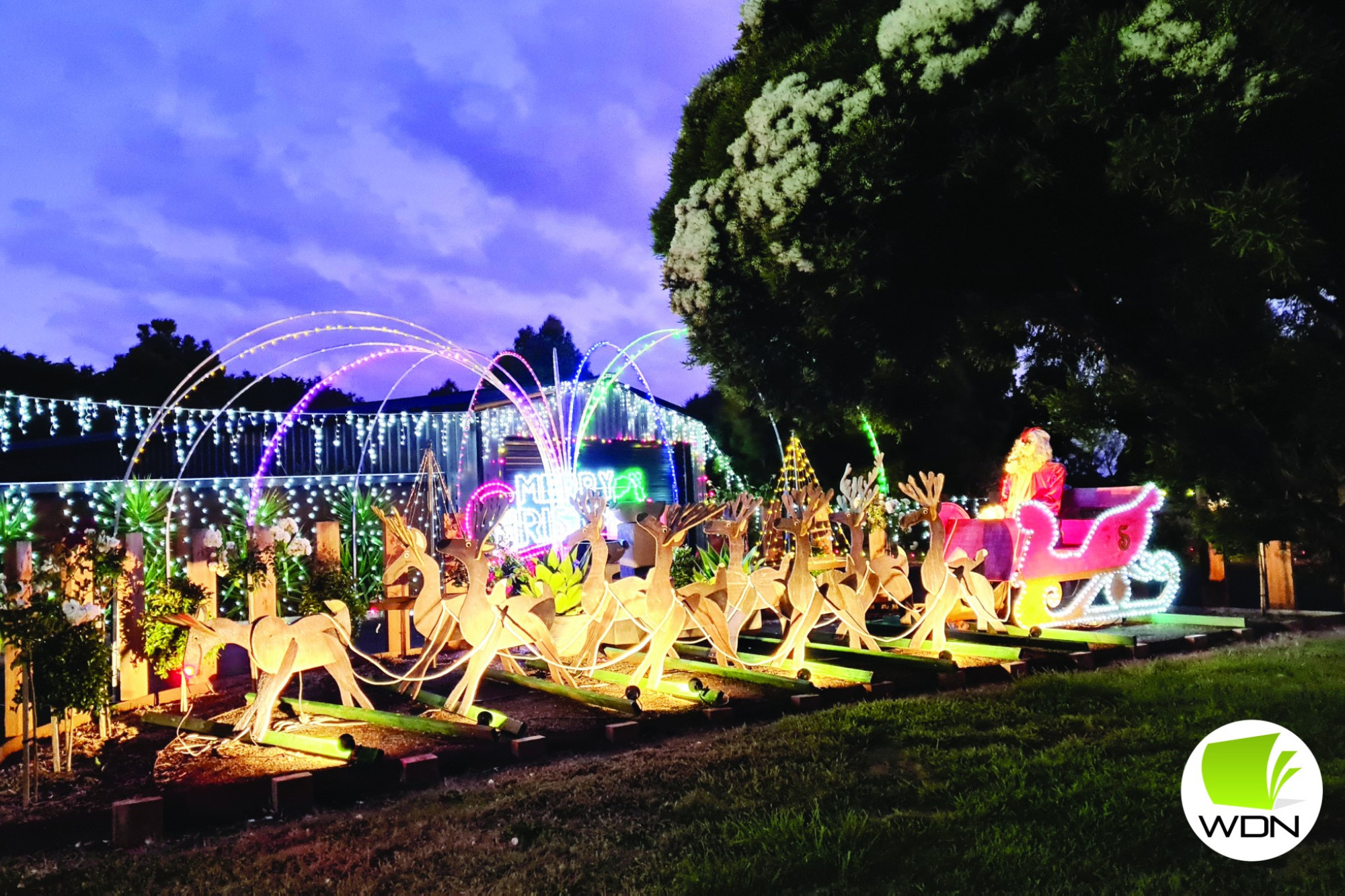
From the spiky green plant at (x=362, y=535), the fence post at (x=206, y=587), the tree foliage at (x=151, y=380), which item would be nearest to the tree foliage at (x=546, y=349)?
the tree foliage at (x=151, y=380)

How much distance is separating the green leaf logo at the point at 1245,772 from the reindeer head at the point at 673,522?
10.3ft

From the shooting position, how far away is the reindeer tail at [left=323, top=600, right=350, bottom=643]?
5496mm

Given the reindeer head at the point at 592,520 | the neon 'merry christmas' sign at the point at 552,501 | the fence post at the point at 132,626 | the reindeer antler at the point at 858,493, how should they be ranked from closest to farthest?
the reindeer head at the point at 592,520 < the fence post at the point at 132,626 < the reindeer antler at the point at 858,493 < the neon 'merry christmas' sign at the point at 552,501

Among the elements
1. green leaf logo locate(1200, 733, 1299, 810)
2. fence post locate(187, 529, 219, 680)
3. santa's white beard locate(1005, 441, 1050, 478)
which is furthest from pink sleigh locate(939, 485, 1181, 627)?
fence post locate(187, 529, 219, 680)

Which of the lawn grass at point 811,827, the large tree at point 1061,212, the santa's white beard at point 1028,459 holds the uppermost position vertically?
the large tree at point 1061,212

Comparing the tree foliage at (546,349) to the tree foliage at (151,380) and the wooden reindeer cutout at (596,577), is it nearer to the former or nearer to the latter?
the tree foliage at (151,380)

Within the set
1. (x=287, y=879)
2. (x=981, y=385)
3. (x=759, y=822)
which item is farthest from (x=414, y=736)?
(x=981, y=385)

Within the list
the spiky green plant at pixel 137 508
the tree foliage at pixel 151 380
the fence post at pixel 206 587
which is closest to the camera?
the fence post at pixel 206 587

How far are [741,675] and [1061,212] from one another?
3.88m

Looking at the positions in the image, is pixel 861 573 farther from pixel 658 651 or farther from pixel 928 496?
pixel 658 651

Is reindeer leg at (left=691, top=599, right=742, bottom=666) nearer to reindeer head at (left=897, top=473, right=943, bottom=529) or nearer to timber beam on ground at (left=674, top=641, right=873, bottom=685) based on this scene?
timber beam on ground at (left=674, top=641, right=873, bottom=685)

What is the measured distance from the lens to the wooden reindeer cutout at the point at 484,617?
18.1ft

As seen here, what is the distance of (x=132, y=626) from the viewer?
20.2 feet

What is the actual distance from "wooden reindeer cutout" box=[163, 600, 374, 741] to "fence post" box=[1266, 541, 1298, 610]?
848cm
